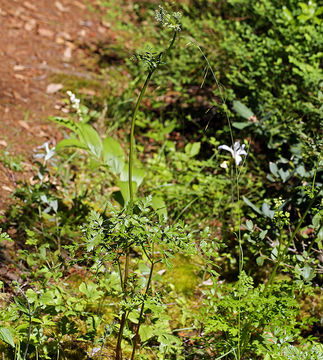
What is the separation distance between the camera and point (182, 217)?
9.68 ft

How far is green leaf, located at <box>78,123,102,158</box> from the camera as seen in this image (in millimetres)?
2436

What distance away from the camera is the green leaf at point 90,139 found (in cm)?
244

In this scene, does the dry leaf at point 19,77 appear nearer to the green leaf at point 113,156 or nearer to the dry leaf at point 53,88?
the dry leaf at point 53,88

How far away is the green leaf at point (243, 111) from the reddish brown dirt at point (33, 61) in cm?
148

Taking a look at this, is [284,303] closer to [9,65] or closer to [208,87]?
[208,87]

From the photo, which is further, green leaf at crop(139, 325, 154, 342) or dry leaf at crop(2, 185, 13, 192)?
dry leaf at crop(2, 185, 13, 192)

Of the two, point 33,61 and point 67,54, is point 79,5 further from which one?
point 33,61

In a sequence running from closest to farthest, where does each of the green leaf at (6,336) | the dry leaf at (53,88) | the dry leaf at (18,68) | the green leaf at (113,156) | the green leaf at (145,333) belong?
the green leaf at (6,336) → the green leaf at (145,333) → the green leaf at (113,156) → the dry leaf at (53,88) → the dry leaf at (18,68)

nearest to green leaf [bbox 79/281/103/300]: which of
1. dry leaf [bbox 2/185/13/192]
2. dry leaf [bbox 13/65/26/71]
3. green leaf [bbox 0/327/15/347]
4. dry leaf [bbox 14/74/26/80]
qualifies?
green leaf [bbox 0/327/15/347]

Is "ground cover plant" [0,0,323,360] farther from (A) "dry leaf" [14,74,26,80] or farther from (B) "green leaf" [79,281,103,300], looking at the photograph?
(A) "dry leaf" [14,74,26,80]

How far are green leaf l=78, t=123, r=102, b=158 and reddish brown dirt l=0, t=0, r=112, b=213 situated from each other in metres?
0.71

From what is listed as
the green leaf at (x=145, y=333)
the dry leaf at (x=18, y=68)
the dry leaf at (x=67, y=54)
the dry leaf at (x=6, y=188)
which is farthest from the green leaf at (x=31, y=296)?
the dry leaf at (x=67, y=54)

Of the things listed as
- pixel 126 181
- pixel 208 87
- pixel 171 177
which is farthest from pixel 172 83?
pixel 126 181

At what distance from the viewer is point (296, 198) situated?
255cm
